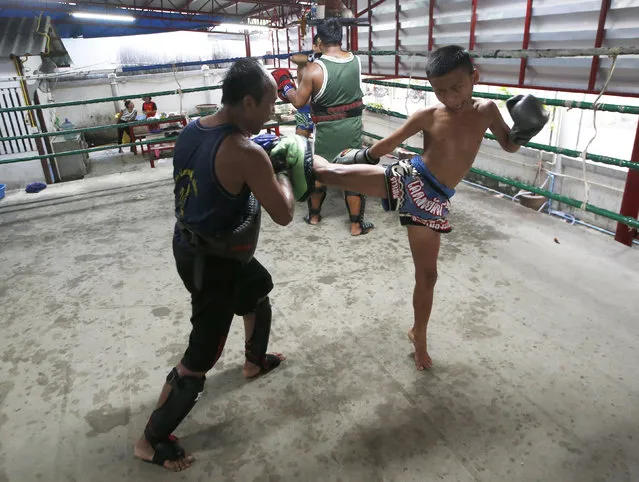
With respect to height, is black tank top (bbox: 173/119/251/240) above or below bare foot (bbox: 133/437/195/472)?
above

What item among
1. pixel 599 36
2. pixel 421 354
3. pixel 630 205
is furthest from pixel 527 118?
pixel 599 36

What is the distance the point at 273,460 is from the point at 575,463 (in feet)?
3.39

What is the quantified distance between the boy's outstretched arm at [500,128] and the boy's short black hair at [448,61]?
0.25 meters

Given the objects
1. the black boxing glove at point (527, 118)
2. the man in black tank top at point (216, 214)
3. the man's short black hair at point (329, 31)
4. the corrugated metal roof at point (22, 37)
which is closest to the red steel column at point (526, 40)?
the man's short black hair at point (329, 31)

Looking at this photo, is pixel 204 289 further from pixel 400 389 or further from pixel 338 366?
pixel 400 389

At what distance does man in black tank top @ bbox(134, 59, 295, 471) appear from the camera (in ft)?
4.52

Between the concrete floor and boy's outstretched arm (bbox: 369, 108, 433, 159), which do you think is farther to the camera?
boy's outstretched arm (bbox: 369, 108, 433, 159)

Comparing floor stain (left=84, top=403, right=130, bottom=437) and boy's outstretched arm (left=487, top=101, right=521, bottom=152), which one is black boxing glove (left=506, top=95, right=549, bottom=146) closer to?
boy's outstretched arm (left=487, top=101, right=521, bottom=152)

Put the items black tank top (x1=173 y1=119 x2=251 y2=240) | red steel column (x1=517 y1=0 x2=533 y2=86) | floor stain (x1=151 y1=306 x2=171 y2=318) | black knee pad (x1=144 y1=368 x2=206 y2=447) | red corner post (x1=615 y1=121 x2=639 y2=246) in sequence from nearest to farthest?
black tank top (x1=173 y1=119 x2=251 y2=240), black knee pad (x1=144 y1=368 x2=206 y2=447), floor stain (x1=151 y1=306 x2=171 y2=318), red corner post (x1=615 y1=121 x2=639 y2=246), red steel column (x1=517 y1=0 x2=533 y2=86)

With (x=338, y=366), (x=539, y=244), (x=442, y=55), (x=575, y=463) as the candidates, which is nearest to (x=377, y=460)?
(x=338, y=366)

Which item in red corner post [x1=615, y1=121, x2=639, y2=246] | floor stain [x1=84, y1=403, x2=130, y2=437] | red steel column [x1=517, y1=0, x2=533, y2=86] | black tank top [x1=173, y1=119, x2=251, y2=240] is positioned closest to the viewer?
black tank top [x1=173, y1=119, x2=251, y2=240]

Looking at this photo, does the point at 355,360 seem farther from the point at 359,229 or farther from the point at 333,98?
the point at 333,98

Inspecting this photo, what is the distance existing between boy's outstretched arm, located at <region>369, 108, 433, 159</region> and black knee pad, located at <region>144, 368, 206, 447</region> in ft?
3.88

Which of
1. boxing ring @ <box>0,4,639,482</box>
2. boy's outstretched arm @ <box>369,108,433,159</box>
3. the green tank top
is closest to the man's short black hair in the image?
the green tank top
